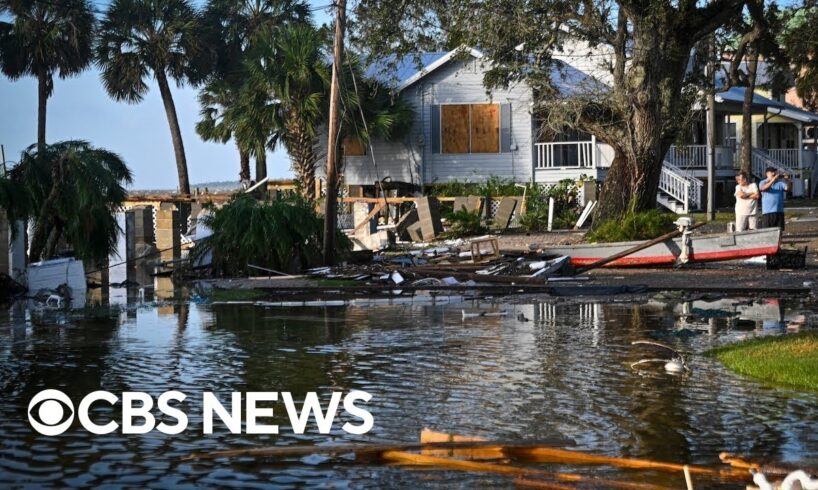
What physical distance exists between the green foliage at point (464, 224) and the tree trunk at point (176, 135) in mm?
25439

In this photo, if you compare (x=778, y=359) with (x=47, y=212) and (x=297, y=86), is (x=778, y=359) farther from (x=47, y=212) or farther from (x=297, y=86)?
(x=297, y=86)

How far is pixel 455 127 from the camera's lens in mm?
48719

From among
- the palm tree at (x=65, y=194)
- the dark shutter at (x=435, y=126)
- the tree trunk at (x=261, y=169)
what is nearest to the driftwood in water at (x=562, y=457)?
the palm tree at (x=65, y=194)

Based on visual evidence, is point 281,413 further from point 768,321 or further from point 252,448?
point 768,321

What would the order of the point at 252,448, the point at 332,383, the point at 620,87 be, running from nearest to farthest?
the point at 252,448, the point at 332,383, the point at 620,87

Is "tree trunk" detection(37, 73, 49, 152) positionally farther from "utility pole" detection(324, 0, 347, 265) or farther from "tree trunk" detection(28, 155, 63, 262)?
"tree trunk" detection(28, 155, 63, 262)

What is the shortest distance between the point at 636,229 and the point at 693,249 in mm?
2125

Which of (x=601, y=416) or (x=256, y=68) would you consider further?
(x=256, y=68)

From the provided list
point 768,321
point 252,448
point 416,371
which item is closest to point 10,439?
point 252,448

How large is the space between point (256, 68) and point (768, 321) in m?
33.4

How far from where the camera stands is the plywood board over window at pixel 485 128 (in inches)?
1896

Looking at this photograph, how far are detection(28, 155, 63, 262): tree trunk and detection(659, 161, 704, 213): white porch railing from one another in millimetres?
25446

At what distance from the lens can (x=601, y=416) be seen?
→ 10430 mm

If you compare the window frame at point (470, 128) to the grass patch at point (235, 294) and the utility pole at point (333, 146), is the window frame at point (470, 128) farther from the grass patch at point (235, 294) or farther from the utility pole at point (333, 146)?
the grass patch at point (235, 294)
